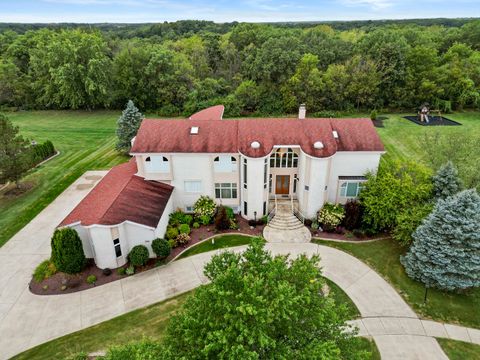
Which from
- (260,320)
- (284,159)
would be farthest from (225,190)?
(260,320)

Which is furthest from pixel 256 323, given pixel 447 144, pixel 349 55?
pixel 349 55

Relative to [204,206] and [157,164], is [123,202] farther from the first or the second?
[204,206]

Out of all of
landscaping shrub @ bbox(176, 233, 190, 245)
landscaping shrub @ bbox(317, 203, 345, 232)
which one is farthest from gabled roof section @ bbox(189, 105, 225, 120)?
landscaping shrub @ bbox(317, 203, 345, 232)

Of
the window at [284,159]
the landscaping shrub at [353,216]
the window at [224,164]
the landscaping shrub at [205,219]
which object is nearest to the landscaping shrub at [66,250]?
the landscaping shrub at [205,219]

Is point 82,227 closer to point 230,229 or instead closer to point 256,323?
point 230,229

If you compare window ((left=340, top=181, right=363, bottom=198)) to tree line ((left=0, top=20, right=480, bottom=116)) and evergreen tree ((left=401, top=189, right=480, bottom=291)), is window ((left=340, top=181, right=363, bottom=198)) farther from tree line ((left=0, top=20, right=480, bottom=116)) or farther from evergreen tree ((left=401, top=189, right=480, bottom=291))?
tree line ((left=0, top=20, right=480, bottom=116))

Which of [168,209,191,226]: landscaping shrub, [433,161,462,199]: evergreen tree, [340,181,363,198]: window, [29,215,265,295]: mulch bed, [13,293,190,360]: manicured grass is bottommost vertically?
[13,293,190,360]: manicured grass
